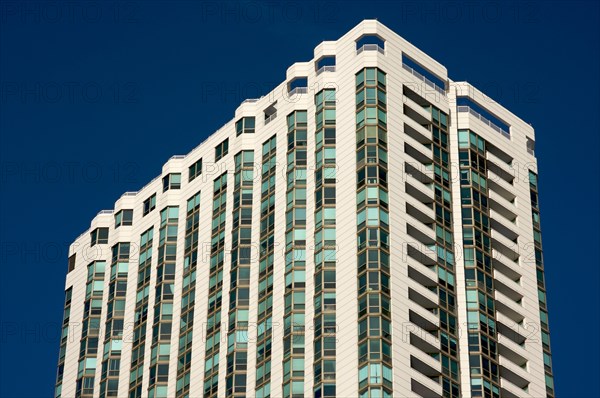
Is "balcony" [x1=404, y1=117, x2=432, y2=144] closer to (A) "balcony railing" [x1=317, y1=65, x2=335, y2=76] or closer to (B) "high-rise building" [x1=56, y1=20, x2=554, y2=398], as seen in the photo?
(B) "high-rise building" [x1=56, y1=20, x2=554, y2=398]

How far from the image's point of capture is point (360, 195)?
18588 centimetres

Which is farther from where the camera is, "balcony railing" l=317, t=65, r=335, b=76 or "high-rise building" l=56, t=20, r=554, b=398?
"balcony railing" l=317, t=65, r=335, b=76

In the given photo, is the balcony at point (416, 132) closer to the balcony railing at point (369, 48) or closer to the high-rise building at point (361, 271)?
the high-rise building at point (361, 271)

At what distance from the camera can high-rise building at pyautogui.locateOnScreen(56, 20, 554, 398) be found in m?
179

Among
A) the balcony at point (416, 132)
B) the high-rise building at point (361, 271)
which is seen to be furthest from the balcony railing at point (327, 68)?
the balcony at point (416, 132)

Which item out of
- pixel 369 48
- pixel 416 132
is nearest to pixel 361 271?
pixel 416 132

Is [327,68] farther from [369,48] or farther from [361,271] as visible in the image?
[361,271]

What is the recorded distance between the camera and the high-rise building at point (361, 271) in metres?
179

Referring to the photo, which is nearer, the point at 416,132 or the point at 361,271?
the point at 361,271

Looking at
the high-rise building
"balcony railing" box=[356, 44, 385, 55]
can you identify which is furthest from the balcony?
"balcony railing" box=[356, 44, 385, 55]

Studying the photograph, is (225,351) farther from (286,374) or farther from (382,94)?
(382,94)

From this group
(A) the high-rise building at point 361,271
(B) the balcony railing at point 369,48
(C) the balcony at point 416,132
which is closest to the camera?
(A) the high-rise building at point 361,271

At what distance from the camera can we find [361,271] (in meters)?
180

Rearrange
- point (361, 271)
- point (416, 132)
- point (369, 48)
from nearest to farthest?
point (361, 271), point (416, 132), point (369, 48)
